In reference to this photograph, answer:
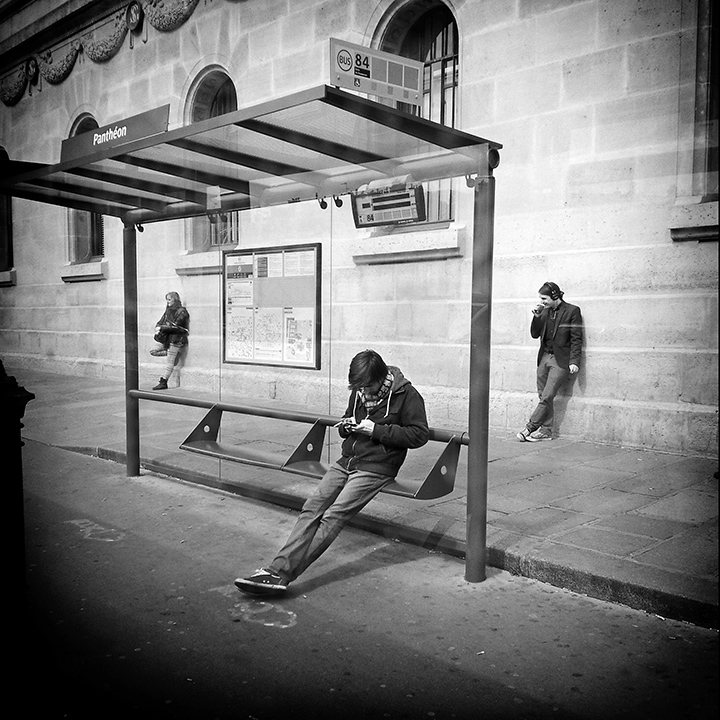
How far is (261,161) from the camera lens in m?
3.98

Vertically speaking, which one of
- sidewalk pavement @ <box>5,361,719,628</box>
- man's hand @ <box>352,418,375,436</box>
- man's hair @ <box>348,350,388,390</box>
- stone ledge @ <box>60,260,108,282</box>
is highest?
stone ledge @ <box>60,260,108,282</box>

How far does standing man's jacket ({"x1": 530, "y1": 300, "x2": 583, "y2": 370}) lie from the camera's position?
450cm

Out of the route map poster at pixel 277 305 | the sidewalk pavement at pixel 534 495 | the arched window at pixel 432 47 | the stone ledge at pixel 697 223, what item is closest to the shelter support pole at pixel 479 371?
the sidewalk pavement at pixel 534 495

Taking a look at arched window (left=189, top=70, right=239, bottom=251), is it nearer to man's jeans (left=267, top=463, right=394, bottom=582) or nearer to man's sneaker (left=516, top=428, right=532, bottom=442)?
man's jeans (left=267, top=463, right=394, bottom=582)

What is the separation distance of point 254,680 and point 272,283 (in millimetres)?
2567

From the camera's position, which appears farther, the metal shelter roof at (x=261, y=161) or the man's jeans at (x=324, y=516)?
the man's jeans at (x=324, y=516)

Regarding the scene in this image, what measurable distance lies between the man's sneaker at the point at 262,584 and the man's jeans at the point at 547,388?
2088 millimetres

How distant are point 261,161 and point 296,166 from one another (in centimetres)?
19

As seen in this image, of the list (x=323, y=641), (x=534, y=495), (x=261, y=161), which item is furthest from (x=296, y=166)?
(x=323, y=641)

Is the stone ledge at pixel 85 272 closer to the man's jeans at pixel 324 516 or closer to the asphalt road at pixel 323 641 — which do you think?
the asphalt road at pixel 323 641

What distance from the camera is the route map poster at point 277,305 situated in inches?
174

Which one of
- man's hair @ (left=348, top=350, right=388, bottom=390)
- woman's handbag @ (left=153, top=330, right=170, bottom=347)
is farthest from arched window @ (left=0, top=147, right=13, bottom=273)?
woman's handbag @ (left=153, top=330, right=170, bottom=347)

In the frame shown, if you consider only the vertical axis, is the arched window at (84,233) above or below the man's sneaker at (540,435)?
above

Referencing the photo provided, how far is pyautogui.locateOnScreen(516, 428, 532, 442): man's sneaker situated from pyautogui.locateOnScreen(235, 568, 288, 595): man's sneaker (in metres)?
2.39
